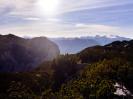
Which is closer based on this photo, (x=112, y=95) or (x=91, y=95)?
(x=91, y=95)

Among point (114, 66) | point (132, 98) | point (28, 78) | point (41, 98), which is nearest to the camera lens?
point (41, 98)

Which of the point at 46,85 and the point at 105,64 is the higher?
the point at 105,64

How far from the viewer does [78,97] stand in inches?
4343

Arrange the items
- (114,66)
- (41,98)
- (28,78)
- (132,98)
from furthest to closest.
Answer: (28,78)
(114,66)
(132,98)
(41,98)

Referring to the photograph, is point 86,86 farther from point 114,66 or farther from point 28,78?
point 28,78

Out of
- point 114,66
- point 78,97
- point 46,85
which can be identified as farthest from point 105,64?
point 78,97

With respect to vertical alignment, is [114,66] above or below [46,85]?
above

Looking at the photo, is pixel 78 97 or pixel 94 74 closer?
pixel 78 97

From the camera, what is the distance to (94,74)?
158 m

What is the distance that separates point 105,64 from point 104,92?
6060 centimetres

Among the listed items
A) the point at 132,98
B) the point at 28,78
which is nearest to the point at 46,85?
the point at 28,78

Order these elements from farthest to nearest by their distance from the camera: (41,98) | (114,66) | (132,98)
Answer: (114,66), (132,98), (41,98)

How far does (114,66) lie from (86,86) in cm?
6127

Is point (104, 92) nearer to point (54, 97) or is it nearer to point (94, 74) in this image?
point (54, 97)
